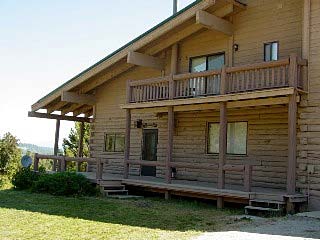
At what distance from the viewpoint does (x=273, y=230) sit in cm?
938

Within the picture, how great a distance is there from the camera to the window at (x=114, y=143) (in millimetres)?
20984

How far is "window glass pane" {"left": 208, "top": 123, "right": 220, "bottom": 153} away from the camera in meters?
17.0

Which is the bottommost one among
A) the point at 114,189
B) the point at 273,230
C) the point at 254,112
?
the point at 273,230

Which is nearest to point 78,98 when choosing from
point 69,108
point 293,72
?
point 69,108

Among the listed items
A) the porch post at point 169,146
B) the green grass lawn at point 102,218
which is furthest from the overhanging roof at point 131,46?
the green grass lawn at point 102,218

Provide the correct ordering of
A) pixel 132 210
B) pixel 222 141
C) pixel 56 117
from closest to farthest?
1. pixel 132 210
2. pixel 222 141
3. pixel 56 117

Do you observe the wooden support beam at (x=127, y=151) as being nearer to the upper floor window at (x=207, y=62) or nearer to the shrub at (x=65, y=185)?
the shrub at (x=65, y=185)

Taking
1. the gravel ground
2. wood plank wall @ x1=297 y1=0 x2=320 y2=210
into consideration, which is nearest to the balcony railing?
wood plank wall @ x1=297 y1=0 x2=320 y2=210

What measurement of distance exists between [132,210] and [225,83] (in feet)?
16.9

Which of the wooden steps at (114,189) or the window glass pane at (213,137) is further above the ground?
the window glass pane at (213,137)

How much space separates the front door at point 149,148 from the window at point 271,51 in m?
6.25

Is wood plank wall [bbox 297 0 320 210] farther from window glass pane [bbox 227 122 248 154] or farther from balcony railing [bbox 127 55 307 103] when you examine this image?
window glass pane [bbox 227 122 248 154]

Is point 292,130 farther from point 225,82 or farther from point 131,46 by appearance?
point 131,46

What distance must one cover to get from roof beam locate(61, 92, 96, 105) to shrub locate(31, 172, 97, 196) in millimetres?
5029
